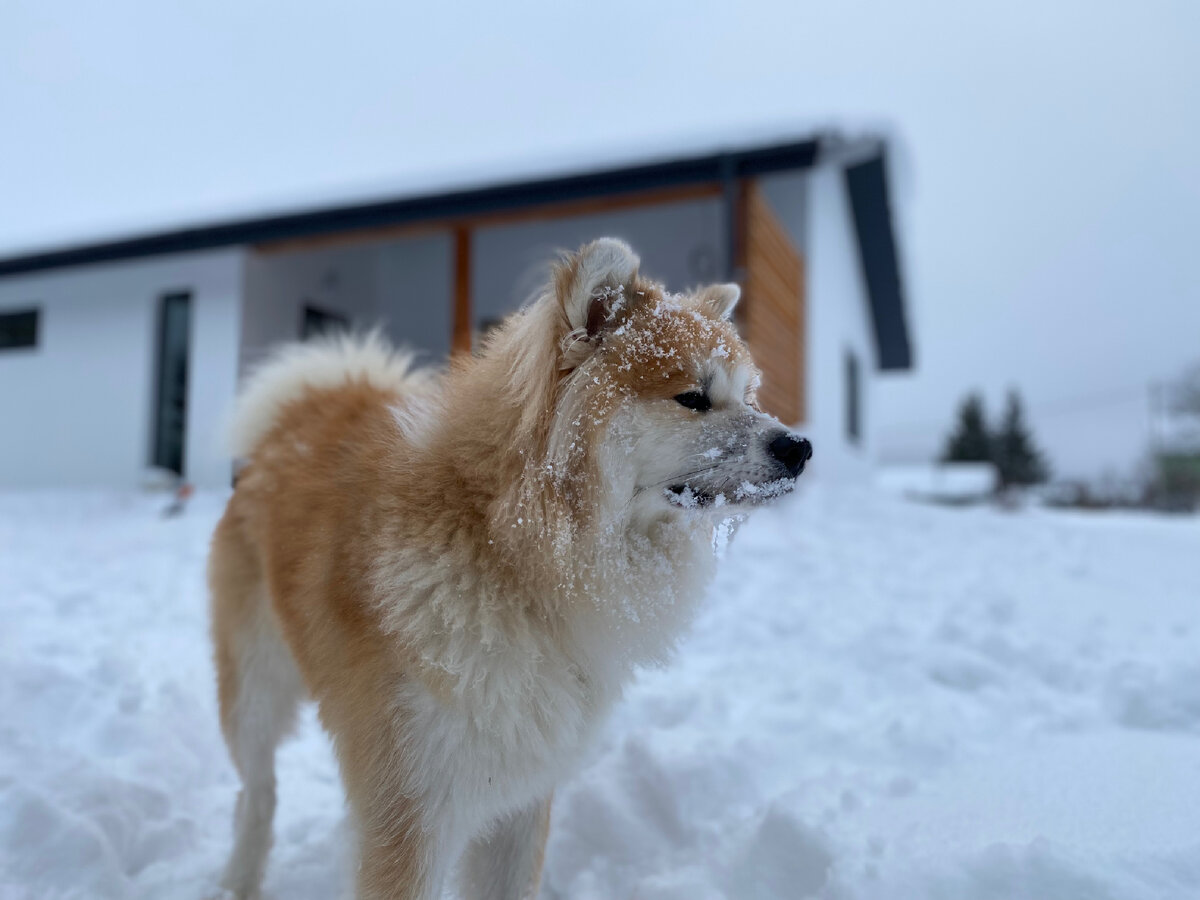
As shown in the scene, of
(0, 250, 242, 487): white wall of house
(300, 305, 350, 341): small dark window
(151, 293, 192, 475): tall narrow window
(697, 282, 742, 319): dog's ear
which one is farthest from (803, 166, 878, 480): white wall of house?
(151, 293, 192, 475): tall narrow window

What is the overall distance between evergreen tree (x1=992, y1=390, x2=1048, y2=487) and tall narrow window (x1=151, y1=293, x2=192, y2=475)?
3646 cm

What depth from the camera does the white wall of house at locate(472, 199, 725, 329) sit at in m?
9.38

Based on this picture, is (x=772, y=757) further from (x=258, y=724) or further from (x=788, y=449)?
(x=258, y=724)

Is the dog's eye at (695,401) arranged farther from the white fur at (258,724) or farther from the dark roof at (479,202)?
the dark roof at (479,202)

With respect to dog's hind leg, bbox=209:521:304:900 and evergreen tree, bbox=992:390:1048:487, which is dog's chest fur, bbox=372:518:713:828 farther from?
evergreen tree, bbox=992:390:1048:487

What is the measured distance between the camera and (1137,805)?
6.52 feet

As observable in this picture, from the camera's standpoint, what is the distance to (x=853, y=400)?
12.2 meters

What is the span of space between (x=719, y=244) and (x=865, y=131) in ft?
8.28

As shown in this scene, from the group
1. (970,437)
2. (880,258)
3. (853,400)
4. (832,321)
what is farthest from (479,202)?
(970,437)

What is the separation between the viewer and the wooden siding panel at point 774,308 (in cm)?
715

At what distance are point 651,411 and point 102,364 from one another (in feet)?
33.1

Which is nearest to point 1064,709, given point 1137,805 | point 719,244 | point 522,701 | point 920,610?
point 1137,805

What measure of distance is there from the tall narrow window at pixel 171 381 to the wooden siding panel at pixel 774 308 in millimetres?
6656

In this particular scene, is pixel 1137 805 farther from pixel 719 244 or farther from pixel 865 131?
pixel 719 244
